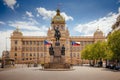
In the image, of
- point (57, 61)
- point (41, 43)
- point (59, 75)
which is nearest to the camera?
point (59, 75)

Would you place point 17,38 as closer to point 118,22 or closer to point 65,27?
point 65,27

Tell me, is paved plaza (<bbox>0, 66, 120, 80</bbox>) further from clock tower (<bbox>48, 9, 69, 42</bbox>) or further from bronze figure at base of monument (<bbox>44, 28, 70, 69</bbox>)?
clock tower (<bbox>48, 9, 69, 42</bbox>)

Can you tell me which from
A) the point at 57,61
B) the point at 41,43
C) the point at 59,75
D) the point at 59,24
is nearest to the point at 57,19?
the point at 59,24

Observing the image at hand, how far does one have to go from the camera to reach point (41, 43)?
181625 mm

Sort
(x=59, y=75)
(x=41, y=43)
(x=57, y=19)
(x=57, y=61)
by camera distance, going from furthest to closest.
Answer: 1. (x=41, y=43)
2. (x=57, y=19)
3. (x=57, y=61)
4. (x=59, y=75)

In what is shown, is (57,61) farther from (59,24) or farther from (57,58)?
(59,24)

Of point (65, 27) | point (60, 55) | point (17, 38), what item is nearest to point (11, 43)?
point (17, 38)

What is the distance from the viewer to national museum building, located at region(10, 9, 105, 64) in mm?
172750

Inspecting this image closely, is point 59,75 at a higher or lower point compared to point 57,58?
lower

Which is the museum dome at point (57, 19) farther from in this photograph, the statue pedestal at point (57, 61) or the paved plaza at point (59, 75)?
the paved plaza at point (59, 75)

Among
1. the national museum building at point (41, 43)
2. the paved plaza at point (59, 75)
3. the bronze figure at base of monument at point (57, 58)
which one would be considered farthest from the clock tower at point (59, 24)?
the paved plaza at point (59, 75)

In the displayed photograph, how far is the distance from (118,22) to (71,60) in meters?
68.9

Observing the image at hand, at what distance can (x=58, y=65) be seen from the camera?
64000 millimetres

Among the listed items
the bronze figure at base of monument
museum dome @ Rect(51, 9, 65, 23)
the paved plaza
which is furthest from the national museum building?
the paved plaza
